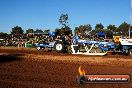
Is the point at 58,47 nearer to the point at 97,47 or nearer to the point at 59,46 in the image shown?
the point at 59,46

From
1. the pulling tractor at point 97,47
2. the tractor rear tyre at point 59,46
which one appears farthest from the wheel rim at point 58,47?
the pulling tractor at point 97,47

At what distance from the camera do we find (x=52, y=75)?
12414mm

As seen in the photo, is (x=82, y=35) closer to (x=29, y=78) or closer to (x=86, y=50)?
(x=86, y=50)

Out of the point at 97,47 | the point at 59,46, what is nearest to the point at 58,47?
the point at 59,46

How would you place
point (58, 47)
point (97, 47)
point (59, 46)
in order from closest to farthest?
point (97, 47)
point (59, 46)
point (58, 47)

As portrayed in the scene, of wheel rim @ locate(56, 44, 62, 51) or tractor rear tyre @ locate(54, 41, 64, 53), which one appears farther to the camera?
wheel rim @ locate(56, 44, 62, 51)

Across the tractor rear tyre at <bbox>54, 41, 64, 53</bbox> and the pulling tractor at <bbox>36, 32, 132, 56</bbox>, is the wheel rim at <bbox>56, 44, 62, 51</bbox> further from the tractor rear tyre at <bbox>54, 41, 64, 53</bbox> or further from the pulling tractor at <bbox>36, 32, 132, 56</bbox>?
the pulling tractor at <bbox>36, 32, 132, 56</bbox>

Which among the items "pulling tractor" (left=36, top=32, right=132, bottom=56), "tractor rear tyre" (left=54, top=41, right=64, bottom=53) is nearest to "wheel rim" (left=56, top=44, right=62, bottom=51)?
"tractor rear tyre" (left=54, top=41, right=64, bottom=53)

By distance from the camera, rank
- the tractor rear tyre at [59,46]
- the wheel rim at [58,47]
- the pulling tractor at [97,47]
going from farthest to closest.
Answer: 1. the wheel rim at [58,47]
2. the tractor rear tyre at [59,46]
3. the pulling tractor at [97,47]

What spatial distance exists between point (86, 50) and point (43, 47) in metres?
5.22

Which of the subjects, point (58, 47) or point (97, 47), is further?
point (58, 47)

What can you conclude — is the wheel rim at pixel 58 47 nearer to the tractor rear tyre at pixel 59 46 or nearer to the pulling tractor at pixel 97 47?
the tractor rear tyre at pixel 59 46

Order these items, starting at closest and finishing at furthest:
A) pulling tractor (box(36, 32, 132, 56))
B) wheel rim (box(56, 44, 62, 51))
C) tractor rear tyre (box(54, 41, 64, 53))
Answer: pulling tractor (box(36, 32, 132, 56)) < tractor rear tyre (box(54, 41, 64, 53)) < wheel rim (box(56, 44, 62, 51))

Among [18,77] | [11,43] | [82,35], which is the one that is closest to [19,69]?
[18,77]
